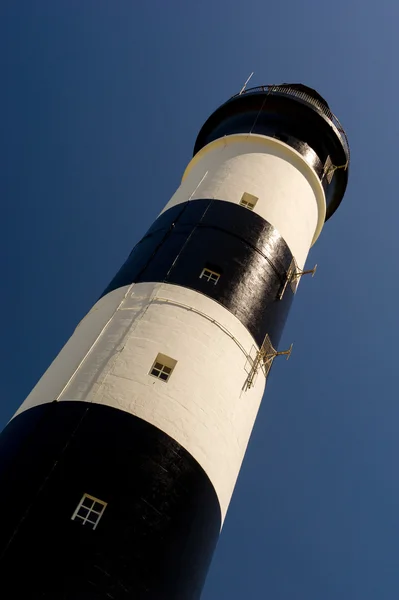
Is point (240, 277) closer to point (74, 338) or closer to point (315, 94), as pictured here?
point (74, 338)

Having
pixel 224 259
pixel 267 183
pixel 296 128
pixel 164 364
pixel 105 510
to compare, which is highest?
pixel 296 128

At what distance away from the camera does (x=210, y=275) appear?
1784cm

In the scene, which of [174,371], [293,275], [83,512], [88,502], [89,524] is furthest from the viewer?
[293,275]

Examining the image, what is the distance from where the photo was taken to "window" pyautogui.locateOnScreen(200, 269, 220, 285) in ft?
57.8

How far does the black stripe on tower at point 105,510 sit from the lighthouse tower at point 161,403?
2cm

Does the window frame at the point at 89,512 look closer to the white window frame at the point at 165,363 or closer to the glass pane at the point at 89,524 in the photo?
the glass pane at the point at 89,524

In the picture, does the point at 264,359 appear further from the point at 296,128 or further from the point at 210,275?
the point at 296,128

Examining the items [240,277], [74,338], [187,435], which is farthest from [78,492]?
[240,277]

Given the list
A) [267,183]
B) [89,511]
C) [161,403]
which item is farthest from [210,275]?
[89,511]

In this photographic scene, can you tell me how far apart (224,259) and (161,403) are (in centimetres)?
603

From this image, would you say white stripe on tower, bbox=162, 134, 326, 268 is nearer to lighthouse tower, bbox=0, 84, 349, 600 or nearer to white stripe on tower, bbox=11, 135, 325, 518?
lighthouse tower, bbox=0, 84, 349, 600

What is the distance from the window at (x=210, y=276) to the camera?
17.6 meters

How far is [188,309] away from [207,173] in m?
8.30

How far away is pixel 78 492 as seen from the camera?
11820 millimetres
